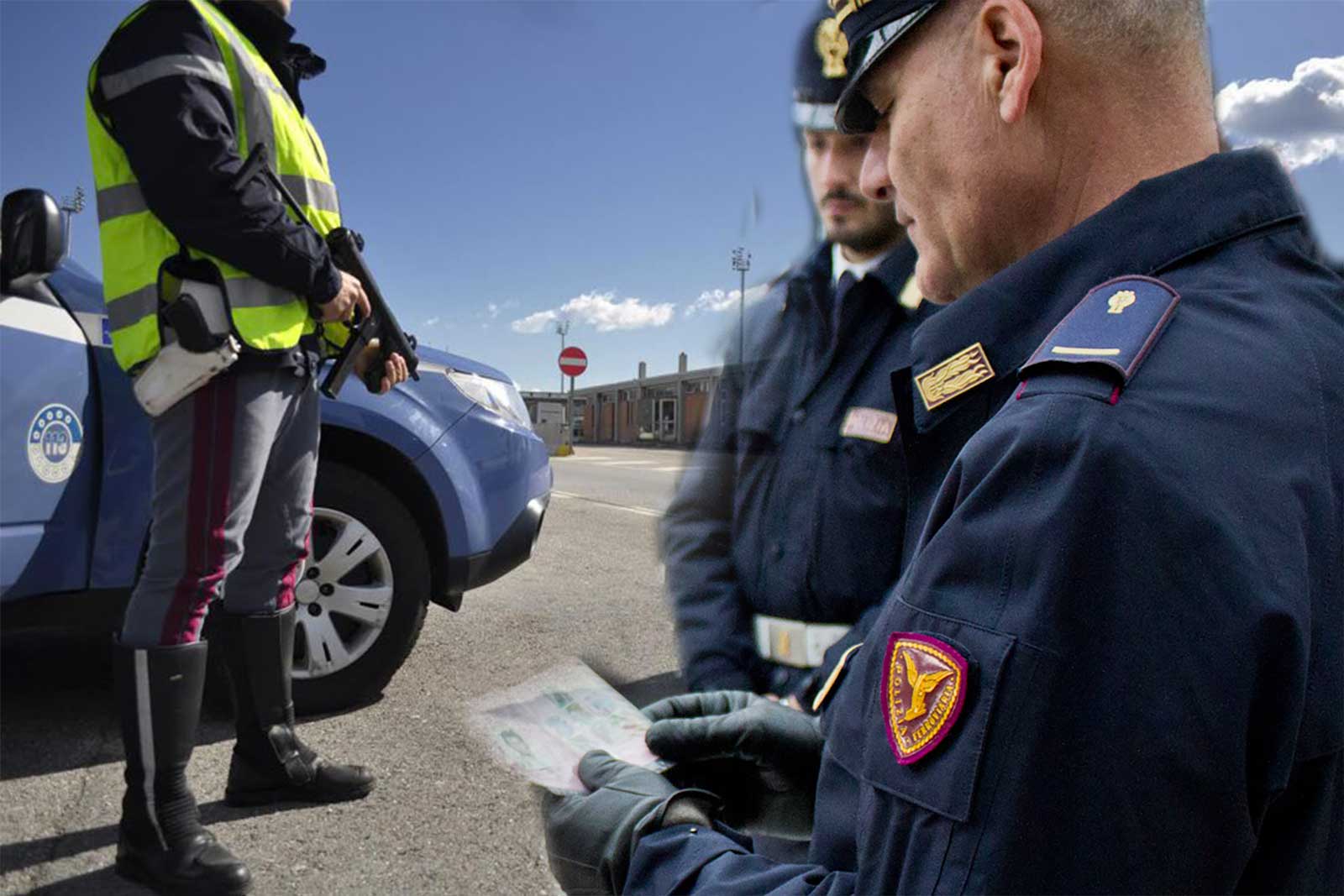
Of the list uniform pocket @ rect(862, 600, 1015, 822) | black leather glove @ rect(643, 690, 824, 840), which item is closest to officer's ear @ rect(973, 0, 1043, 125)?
uniform pocket @ rect(862, 600, 1015, 822)

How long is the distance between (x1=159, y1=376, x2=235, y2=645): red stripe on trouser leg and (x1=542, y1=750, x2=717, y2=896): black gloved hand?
1296 mm

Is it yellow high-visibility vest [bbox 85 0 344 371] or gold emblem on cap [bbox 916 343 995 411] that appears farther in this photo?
yellow high-visibility vest [bbox 85 0 344 371]

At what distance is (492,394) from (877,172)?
2.11 meters

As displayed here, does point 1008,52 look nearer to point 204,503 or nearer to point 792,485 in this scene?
point 792,485

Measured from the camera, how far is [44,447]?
7.02ft

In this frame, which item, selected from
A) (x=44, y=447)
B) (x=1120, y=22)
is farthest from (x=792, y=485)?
(x=44, y=447)

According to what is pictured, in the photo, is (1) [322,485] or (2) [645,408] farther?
(1) [322,485]

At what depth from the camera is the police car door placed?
2.09 m

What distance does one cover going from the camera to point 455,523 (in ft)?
8.66

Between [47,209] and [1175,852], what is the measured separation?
7.64ft

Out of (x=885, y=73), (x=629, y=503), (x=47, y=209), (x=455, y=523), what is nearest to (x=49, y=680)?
(x=455, y=523)

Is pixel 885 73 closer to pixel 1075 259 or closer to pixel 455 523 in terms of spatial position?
pixel 1075 259

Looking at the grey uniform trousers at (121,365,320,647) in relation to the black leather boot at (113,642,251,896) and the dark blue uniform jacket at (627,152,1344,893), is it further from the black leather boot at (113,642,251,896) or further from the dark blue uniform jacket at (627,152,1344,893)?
the dark blue uniform jacket at (627,152,1344,893)

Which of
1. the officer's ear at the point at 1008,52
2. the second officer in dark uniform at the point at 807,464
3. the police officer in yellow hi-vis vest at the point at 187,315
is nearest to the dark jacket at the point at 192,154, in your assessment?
the police officer in yellow hi-vis vest at the point at 187,315
